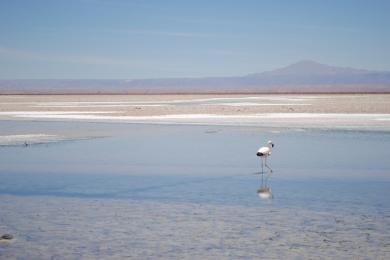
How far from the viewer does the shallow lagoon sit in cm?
616

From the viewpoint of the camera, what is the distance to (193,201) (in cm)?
831

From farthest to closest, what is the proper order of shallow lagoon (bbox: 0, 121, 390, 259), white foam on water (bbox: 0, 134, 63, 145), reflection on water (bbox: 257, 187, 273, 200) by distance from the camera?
white foam on water (bbox: 0, 134, 63, 145) → reflection on water (bbox: 257, 187, 273, 200) → shallow lagoon (bbox: 0, 121, 390, 259)

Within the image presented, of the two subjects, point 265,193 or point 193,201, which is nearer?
point 193,201

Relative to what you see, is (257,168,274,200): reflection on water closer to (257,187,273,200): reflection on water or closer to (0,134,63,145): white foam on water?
(257,187,273,200): reflection on water

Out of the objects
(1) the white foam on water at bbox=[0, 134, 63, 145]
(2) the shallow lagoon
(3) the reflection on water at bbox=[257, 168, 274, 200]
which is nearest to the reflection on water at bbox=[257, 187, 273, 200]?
(3) the reflection on water at bbox=[257, 168, 274, 200]

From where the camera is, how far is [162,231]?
6.69 meters

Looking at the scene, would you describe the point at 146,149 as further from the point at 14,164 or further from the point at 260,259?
the point at 260,259

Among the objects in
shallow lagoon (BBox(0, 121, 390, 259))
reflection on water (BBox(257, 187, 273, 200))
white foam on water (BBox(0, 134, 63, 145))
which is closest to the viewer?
shallow lagoon (BBox(0, 121, 390, 259))

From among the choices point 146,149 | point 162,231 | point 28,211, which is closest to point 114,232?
point 162,231

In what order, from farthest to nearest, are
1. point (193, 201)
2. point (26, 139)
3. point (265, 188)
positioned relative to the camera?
1. point (26, 139)
2. point (265, 188)
3. point (193, 201)

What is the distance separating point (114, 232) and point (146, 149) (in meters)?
8.10

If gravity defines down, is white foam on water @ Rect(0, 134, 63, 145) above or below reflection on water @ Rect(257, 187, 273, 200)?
below

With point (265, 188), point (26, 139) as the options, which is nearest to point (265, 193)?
point (265, 188)

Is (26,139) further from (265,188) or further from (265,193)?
(265,193)
